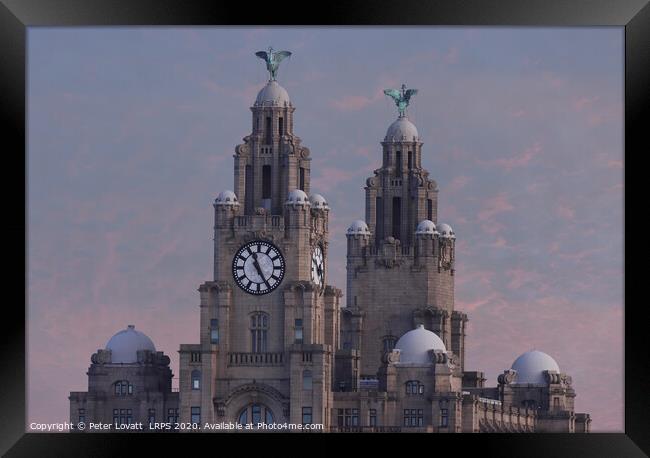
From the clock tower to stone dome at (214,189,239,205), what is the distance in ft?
0.14

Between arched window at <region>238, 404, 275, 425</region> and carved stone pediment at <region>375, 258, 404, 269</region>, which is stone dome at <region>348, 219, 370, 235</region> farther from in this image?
arched window at <region>238, 404, 275, 425</region>

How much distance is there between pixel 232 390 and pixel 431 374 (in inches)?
344

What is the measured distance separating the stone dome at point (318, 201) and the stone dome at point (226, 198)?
377cm

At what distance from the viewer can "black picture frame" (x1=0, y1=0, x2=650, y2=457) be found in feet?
189

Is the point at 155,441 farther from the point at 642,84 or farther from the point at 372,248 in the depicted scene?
the point at 372,248

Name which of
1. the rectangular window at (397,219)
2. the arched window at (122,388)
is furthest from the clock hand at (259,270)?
the rectangular window at (397,219)

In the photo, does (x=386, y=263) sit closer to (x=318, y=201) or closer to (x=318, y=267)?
(x=318, y=267)

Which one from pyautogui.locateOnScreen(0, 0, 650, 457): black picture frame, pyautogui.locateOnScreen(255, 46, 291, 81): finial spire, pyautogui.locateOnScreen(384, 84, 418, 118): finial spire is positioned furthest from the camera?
pyautogui.locateOnScreen(384, 84, 418, 118): finial spire

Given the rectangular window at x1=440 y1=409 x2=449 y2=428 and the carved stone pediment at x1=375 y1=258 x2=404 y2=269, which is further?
the carved stone pediment at x1=375 y1=258 x2=404 y2=269

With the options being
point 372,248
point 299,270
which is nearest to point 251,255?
point 299,270

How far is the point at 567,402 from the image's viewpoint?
130250mm

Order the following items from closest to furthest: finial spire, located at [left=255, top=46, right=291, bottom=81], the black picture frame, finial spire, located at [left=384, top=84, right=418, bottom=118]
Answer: the black picture frame < finial spire, located at [left=255, top=46, right=291, bottom=81] < finial spire, located at [left=384, top=84, right=418, bottom=118]

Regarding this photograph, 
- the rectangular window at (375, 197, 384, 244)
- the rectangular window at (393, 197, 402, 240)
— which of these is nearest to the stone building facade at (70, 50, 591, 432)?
the rectangular window at (375, 197, 384, 244)

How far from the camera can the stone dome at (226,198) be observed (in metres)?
118
